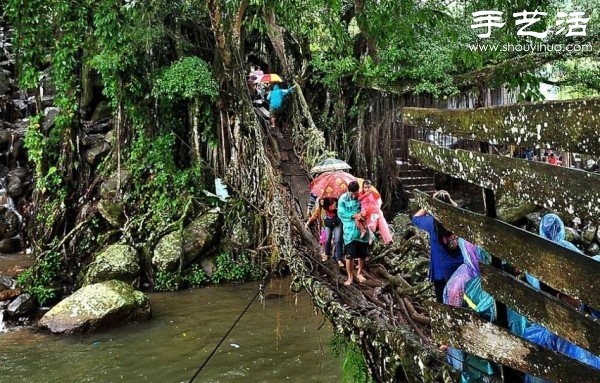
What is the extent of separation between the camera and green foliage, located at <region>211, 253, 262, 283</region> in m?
8.98

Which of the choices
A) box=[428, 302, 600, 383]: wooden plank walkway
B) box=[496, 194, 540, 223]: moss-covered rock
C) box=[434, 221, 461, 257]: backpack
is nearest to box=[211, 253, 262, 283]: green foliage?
box=[496, 194, 540, 223]: moss-covered rock

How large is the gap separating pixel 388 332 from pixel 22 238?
942cm

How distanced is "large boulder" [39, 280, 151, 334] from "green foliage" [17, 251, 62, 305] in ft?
3.87

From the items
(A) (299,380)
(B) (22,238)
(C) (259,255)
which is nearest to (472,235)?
(A) (299,380)

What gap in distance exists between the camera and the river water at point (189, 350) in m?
5.95

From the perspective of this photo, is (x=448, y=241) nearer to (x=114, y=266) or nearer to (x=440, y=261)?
(x=440, y=261)

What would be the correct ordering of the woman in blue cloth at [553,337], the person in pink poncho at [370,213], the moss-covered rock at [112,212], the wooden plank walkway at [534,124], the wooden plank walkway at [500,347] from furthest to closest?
1. the moss-covered rock at [112,212]
2. the person in pink poncho at [370,213]
3. the woman in blue cloth at [553,337]
4. the wooden plank walkway at [500,347]
5. the wooden plank walkway at [534,124]

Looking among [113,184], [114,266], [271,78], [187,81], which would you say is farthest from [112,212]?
[271,78]

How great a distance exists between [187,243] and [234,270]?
908 millimetres

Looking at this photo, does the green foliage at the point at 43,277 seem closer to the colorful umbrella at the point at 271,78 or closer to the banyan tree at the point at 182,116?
the banyan tree at the point at 182,116

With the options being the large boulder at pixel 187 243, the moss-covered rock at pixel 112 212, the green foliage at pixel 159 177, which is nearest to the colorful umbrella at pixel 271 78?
the green foliage at pixel 159 177

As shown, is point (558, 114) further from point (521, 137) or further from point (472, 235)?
point (472, 235)

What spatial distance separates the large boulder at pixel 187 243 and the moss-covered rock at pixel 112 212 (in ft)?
3.32

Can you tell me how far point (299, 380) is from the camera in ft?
18.9
